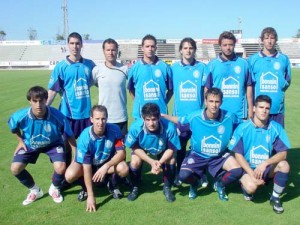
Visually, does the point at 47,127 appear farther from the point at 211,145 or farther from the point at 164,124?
the point at 211,145

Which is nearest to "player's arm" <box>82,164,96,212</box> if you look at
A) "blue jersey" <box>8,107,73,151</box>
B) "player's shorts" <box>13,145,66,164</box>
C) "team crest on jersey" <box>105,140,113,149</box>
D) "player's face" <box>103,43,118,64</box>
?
"team crest on jersey" <box>105,140,113,149</box>

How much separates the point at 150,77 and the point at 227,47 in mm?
1056

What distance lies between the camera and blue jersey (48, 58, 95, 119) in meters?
4.44

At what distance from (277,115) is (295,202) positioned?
125 centimetres

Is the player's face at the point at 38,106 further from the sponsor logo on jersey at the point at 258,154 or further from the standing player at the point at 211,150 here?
the sponsor logo on jersey at the point at 258,154

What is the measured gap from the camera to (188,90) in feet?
14.6

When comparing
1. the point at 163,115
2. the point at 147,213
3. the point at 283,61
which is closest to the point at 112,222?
the point at 147,213

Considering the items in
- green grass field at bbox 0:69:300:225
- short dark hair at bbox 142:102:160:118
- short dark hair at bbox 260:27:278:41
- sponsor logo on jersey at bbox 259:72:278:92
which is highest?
short dark hair at bbox 260:27:278:41

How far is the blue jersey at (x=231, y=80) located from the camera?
14.2 ft

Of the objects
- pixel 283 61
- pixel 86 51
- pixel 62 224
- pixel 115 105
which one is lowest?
pixel 62 224

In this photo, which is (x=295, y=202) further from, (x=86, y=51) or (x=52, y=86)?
(x=86, y=51)

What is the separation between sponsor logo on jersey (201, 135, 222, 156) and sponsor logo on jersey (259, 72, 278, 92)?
1.07 meters

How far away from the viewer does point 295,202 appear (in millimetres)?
3828

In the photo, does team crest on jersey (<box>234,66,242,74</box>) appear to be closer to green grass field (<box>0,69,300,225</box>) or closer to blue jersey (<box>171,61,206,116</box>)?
blue jersey (<box>171,61,206,116</box>)
